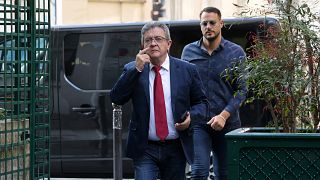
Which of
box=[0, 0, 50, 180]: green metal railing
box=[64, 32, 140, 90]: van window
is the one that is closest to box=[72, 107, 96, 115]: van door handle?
box=[64, 32, 140, 90]: van window

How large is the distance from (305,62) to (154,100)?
41.1 inches

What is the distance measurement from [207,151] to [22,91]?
159 centimetres

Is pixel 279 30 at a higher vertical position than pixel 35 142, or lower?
higher

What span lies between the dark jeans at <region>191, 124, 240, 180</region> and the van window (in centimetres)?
359

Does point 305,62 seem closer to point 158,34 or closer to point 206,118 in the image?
point 158,34

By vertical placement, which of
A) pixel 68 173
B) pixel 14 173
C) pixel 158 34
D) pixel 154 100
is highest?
pixel 158 34

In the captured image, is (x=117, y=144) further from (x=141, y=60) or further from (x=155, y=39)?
(x=141, y=60)

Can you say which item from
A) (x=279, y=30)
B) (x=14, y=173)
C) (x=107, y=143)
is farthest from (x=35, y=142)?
(x=107, y=143)

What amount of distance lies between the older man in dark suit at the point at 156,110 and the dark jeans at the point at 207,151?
851mm

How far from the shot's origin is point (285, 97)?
17.7 feet

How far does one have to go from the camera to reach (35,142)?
6316 mm

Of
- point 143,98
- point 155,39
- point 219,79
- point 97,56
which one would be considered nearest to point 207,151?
point 219,79

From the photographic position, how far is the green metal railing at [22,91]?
5953mm

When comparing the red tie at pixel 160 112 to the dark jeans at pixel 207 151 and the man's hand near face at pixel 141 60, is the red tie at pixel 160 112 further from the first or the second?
the dark jeans at pixel 207 151
